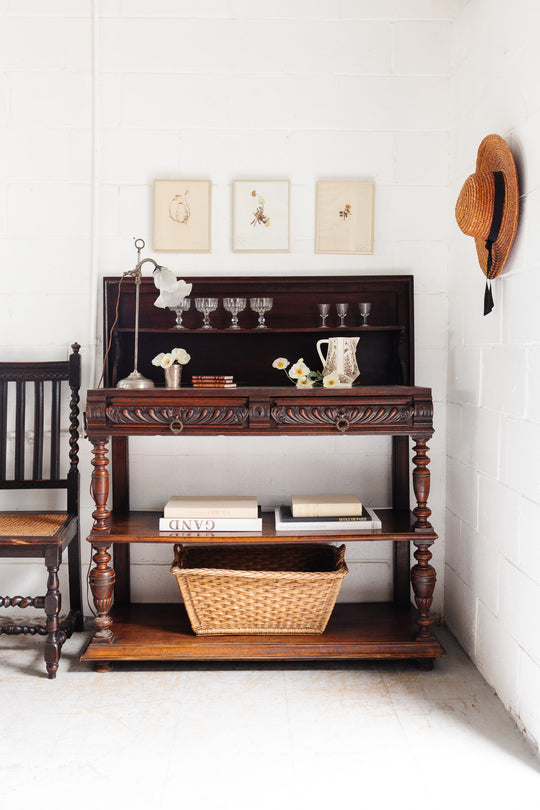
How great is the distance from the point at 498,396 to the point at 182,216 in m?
1.46

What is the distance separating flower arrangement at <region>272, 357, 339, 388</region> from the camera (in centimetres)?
256

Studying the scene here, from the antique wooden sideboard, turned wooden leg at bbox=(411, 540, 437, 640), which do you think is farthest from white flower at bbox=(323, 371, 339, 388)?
turned wooden leg at bbox=(411, 540, 437, 640)

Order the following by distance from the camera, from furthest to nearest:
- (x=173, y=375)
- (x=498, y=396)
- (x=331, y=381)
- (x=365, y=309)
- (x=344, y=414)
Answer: (x=365, y=309) → (x=173, y=375) → (x=331, y=381) → (x=344, y=414) → (x=498, y=396)

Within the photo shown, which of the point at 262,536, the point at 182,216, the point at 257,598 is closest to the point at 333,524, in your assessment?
the point at 262,536

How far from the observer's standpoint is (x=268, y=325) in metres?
2.89

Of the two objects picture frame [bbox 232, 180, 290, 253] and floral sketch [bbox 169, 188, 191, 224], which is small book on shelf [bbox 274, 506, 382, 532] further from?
floral sketch [bbox 169, 188, 191, 224]

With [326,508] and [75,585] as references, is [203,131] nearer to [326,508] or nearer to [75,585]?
[326,508]

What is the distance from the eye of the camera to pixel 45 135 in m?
2.85

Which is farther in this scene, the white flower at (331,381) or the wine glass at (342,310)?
the wine glass at (342,310)

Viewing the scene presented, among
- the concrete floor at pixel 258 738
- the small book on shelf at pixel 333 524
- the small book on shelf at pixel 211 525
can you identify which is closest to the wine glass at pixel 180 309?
the small book on shelf at pixel 211 525

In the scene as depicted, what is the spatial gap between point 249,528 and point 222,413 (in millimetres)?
434

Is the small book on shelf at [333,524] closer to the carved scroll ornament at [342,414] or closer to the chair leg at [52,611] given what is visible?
the carved scroll ornament at [342,414]

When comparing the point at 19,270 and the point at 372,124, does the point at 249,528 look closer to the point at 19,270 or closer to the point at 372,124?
the point at 19,270

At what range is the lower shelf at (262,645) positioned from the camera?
2482mm
